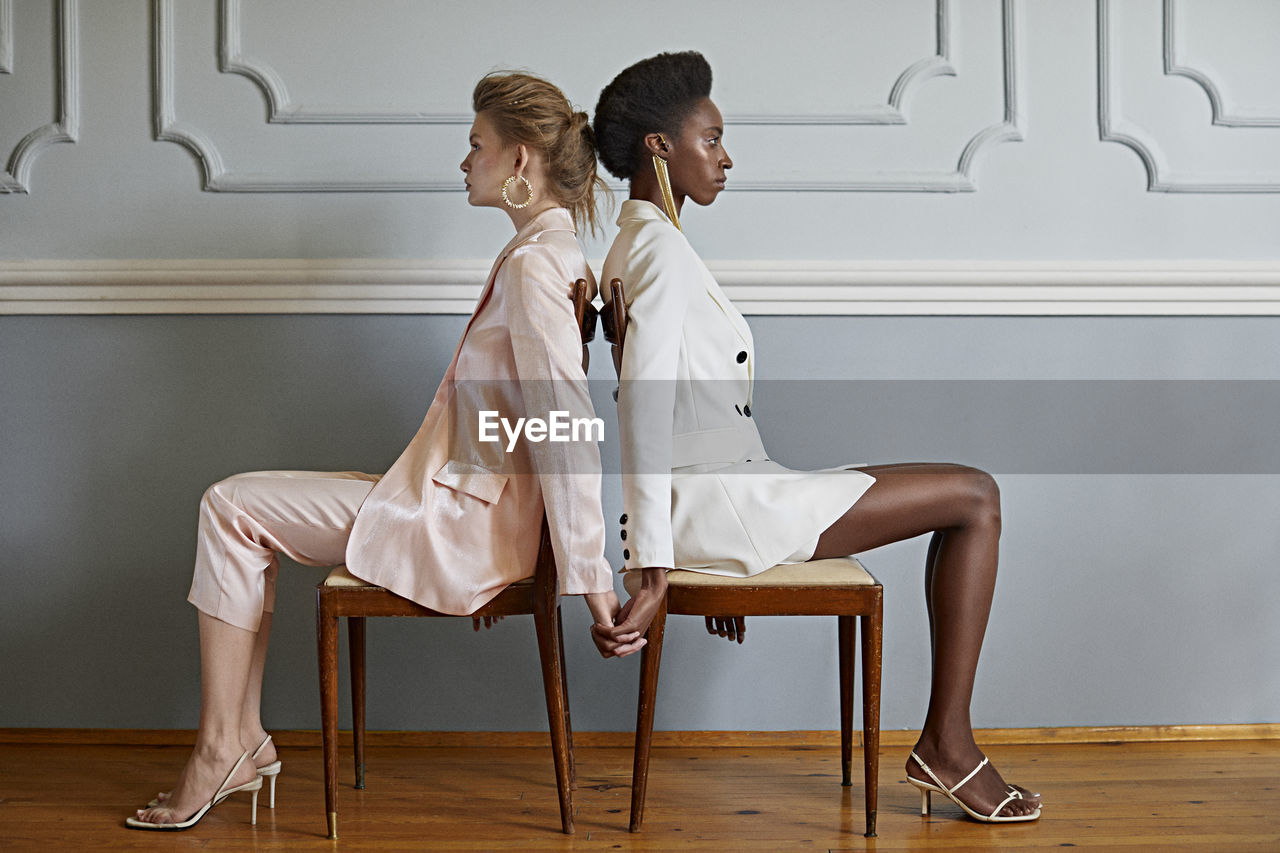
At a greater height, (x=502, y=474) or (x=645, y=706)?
(x=502, y=474)

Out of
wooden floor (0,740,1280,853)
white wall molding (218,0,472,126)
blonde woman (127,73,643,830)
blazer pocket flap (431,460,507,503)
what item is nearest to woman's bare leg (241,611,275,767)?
blonde woman (127,73,643,830)

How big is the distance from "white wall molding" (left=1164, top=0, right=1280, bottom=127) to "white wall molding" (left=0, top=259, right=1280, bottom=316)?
0.33 metres

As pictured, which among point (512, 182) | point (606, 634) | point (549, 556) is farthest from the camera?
point (512, 182)

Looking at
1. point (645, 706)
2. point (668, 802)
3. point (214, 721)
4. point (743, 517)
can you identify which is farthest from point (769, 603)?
point (214, 721)

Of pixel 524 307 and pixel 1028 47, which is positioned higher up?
pixel 1028 47

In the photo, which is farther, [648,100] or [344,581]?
[648,100]

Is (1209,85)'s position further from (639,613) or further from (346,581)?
(346,581)

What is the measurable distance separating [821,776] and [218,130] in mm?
1924

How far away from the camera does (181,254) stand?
2455mm

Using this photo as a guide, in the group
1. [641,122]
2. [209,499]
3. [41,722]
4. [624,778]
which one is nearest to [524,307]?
[641,122]

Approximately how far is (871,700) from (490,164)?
3.73 ft

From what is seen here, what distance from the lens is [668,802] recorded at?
2.02m

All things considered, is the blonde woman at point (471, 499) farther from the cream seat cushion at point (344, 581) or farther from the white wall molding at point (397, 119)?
the white wall molding at point (397, 119)

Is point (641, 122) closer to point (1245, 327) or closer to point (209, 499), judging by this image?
point (209, 499)
